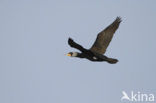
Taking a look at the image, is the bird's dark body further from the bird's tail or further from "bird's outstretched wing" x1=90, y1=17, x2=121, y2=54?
"bird's outstretched wing" x1=90, y1=17, x2=121, y2=54

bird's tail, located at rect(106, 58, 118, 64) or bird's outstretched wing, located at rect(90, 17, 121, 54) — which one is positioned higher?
bird's outstretched wing, located at rect(90, 17, 121, 54)

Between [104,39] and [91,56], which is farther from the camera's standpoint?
[104,39]

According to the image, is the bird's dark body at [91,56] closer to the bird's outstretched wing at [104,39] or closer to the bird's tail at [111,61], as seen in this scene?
the bird's tail at [111,61]

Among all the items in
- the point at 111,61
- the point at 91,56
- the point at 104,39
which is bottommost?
the point at 111,61

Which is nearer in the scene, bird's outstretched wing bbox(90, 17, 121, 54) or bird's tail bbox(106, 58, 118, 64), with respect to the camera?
bird's tail bbox(106, 58, 118, 64)

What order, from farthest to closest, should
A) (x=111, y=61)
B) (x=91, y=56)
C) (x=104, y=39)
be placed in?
(x=104, y=39) < (x=91, y=56) < (x=111, y=61)

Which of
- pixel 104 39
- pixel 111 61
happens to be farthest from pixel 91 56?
pixel 104 39

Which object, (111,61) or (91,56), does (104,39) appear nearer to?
(91,56)

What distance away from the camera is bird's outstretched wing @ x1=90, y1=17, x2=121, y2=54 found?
73.7 ft

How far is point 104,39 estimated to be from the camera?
73.7 feet

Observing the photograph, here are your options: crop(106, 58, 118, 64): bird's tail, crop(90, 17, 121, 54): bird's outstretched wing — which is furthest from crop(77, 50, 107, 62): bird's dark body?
crop(90, 17, 121, 54): bird's outstretched wing

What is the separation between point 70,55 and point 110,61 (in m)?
2.07

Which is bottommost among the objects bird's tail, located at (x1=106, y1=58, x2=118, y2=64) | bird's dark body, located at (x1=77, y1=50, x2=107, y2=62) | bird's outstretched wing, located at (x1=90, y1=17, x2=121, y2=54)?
bird's tail, located at (x1=106, y1=58, x2=118, y2=64)

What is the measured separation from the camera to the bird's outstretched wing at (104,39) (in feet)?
73.7
